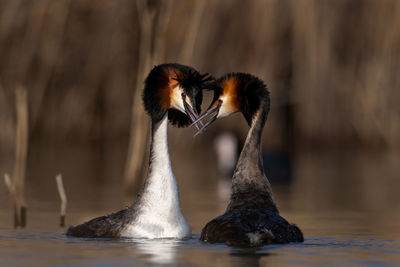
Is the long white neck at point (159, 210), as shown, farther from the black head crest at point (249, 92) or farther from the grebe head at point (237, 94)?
the black head crest at point (249, 92)

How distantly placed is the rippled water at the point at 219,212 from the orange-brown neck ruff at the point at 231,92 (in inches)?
46.0

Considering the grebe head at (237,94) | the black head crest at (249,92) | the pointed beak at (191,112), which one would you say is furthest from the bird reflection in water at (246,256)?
the black head crest at (249,92)

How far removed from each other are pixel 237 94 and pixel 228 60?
9817 millimetres

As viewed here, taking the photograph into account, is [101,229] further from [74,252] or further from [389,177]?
[389,177]

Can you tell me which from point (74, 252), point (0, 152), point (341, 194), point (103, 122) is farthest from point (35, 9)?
point (74, 252)

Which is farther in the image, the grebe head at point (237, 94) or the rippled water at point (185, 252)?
the grebe head at point (237, 94)

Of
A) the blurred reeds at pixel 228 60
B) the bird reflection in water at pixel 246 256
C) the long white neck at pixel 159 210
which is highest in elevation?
the blurred reeds at pixel 228 60

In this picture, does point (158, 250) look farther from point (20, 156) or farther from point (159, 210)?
point (20, 156)

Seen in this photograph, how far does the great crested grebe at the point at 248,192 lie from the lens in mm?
7520

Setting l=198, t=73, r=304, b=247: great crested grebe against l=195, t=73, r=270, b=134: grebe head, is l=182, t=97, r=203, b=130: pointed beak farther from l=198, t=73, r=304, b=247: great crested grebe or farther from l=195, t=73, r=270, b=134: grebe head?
l=195, t=73, r=270, b=134: grebe head

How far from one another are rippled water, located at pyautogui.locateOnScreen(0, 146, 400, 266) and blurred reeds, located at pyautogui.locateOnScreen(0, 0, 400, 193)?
91cm

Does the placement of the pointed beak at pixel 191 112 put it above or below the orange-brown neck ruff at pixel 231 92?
below

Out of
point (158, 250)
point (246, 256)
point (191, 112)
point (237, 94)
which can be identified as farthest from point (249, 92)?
point (246, 256)

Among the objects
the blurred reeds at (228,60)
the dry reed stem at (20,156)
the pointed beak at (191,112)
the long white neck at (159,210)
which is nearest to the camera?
the long white neck at (159,210)
